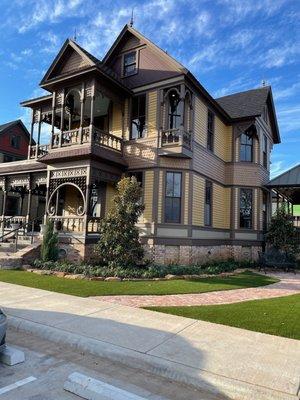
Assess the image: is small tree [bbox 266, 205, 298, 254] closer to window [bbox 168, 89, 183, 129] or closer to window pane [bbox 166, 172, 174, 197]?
window pane [bbox 166, 172, 174, 197]

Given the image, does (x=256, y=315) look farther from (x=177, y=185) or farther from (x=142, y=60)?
(x=142, y=60)

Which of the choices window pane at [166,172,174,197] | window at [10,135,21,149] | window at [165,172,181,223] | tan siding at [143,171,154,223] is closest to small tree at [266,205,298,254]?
window at [165,172,181,223]

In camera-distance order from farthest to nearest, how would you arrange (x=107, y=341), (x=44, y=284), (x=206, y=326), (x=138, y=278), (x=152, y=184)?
(x=152, y=184), (x=138, y=278), (x=44, y=284), (x=206, y=326), (x=107, y=341)

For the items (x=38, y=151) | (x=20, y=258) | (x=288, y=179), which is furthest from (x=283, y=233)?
(x=38, y=151)

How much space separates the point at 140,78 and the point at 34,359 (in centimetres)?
1513

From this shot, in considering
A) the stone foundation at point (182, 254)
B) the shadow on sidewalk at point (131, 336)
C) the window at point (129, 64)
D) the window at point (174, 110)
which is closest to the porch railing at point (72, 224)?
the stone foundation at point (182, 254)

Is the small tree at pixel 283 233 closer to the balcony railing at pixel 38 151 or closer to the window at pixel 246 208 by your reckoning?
the window at pixel 246 208

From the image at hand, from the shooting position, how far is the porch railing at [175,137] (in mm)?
16672

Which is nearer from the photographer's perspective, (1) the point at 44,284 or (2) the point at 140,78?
(1) the point at 44,284

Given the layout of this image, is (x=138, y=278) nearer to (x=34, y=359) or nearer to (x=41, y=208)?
(x=34, y=359)

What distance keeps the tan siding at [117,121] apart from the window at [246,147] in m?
7.78

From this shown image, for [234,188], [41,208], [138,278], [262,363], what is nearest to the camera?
[262,363]

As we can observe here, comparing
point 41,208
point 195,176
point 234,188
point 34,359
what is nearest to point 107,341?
point 34,359

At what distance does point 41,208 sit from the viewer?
30.5 meters
